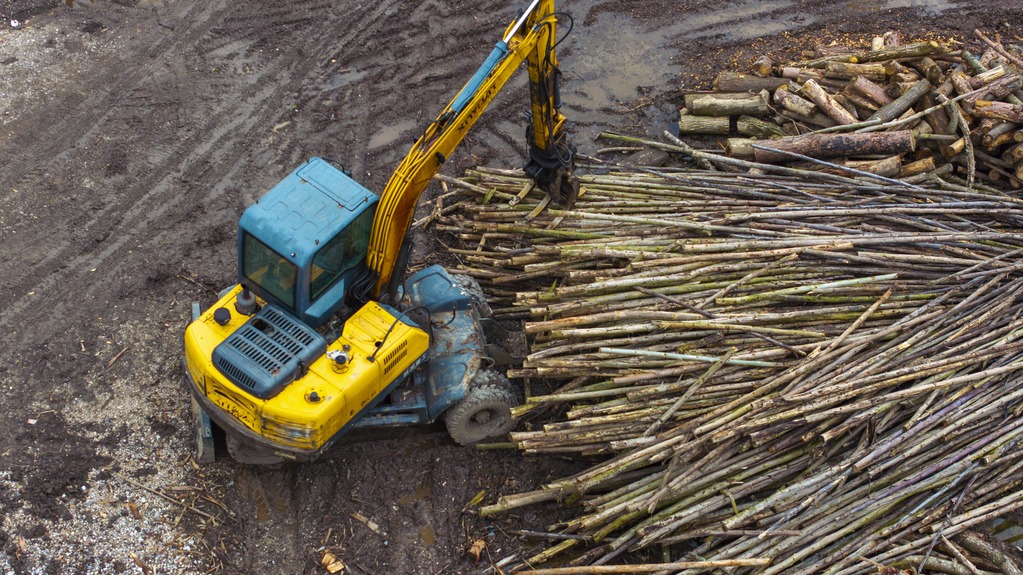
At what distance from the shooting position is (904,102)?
1304 cm

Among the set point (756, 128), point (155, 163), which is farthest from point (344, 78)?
point (756, 128)

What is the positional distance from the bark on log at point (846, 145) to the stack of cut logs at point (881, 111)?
1cm

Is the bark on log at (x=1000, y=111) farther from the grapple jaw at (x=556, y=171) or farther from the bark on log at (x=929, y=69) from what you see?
Answer: the grapple jaw at (x=556, y=171)

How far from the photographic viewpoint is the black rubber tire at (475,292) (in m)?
10.5

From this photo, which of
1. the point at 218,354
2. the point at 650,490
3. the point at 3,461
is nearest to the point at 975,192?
the point at 650,490

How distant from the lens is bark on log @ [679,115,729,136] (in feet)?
45.9

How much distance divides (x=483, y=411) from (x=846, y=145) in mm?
6721

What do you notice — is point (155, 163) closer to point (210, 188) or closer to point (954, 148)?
point (210, 188)

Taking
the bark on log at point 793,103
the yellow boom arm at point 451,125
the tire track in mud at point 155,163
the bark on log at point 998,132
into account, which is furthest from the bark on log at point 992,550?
the tire track in mud at point 155,163

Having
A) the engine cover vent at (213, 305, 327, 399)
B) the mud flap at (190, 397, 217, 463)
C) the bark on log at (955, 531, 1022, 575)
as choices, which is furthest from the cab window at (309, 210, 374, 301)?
the bark on log at (955, 531, 1022, 575)

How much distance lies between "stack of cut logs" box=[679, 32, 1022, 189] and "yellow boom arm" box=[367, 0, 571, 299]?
4.39 m

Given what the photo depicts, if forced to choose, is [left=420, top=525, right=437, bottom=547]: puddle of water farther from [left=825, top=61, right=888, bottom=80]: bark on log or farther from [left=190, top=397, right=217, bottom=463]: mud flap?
[left=825, top=61, right=888, bottom=80]: bark on log

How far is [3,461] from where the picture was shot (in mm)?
9695

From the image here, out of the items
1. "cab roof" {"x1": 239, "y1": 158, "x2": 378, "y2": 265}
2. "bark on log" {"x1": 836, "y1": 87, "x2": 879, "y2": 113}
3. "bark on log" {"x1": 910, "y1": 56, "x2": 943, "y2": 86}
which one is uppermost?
"bark on log" {"x1": 910, "y1": 56, "x2": 943, "y2": 86}
